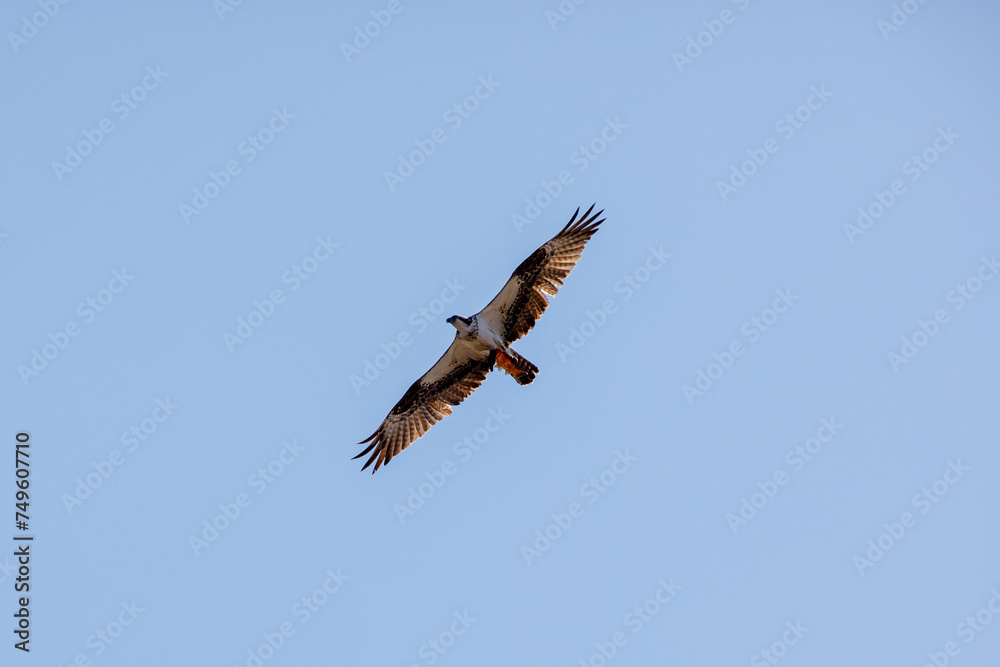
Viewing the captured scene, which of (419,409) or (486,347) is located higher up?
A: (486,347)

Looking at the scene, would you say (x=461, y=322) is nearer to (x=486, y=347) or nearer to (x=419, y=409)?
(x=486, y=347)

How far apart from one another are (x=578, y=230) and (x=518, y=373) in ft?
8.61

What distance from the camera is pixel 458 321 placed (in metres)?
19.4

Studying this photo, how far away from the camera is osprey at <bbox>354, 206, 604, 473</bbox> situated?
64.0 feet

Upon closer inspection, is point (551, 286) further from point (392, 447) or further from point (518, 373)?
point (392, 447)

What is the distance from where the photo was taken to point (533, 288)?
19.7 meters

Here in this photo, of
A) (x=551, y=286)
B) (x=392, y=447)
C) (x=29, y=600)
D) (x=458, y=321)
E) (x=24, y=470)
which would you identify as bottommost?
(x=29, y=600)

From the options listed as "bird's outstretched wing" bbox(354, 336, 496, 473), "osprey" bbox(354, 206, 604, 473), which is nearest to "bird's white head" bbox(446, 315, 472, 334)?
"osprey" bbox(354, 206, 604, 473)

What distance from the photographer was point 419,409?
2083 centimetres

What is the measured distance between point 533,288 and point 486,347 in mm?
1239

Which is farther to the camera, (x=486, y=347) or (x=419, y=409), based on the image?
(x=419, y=409)

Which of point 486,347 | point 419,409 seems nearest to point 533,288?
point 486,347

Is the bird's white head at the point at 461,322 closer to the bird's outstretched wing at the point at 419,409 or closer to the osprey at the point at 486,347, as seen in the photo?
the osprey at the point at 486,347

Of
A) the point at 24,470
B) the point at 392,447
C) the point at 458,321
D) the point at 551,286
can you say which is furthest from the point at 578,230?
the point at 24,470
